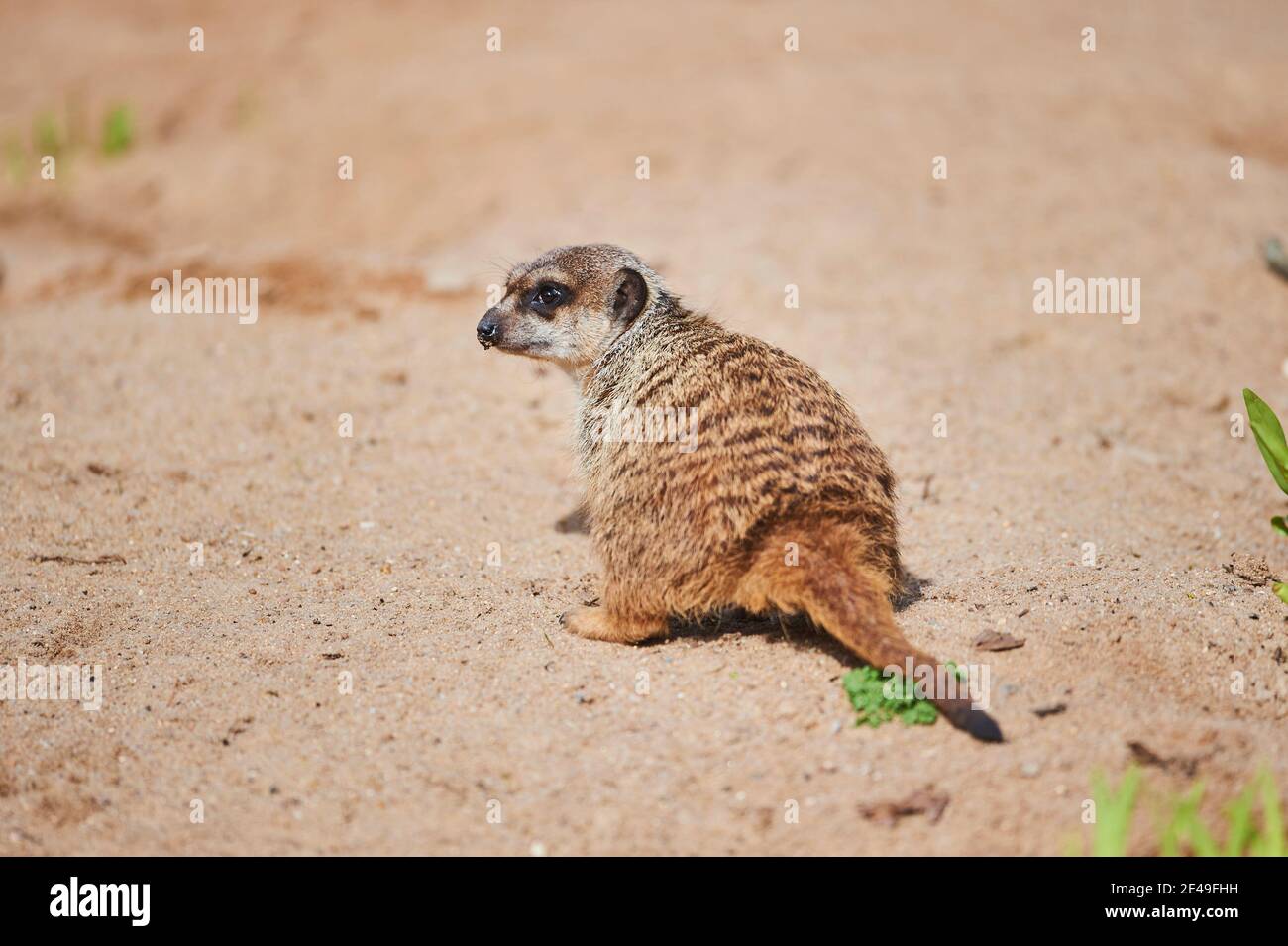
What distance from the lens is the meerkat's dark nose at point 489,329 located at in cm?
457

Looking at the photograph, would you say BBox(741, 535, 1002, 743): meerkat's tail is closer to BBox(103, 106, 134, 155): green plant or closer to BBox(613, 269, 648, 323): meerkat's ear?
BBox(613, 269, 648, 323): meerkat's ear

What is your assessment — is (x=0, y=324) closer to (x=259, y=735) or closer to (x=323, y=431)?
(x=323, y=431)

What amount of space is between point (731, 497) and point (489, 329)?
138 centimetres

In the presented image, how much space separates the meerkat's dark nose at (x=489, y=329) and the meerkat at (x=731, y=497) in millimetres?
473

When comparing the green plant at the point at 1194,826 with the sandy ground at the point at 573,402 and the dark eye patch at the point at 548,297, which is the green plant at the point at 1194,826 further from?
the dark eye patch at the point at 548,297

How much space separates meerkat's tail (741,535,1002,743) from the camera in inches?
126

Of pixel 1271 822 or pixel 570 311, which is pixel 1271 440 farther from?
pixel 570 311

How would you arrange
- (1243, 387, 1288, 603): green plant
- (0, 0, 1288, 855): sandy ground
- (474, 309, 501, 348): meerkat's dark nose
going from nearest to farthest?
(0, 0, 1288, 855): sandy ground
(1243, 387, 1288, 603): green plant
(474, 309, 501, 348): meerkat's dark nose

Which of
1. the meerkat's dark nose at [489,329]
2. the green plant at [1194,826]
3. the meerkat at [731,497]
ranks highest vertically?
the meerkat's dark nose at [489,329]

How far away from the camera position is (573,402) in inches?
245

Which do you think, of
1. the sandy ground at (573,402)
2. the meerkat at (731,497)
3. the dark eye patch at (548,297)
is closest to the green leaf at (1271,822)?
the sandy ground at (573,402)

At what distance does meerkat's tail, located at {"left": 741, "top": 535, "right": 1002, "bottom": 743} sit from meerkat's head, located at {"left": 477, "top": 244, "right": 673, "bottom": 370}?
1.42 m

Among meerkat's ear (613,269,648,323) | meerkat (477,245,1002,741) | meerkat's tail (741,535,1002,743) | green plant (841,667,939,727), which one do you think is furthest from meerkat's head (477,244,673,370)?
green plant (841,667,939,727)
